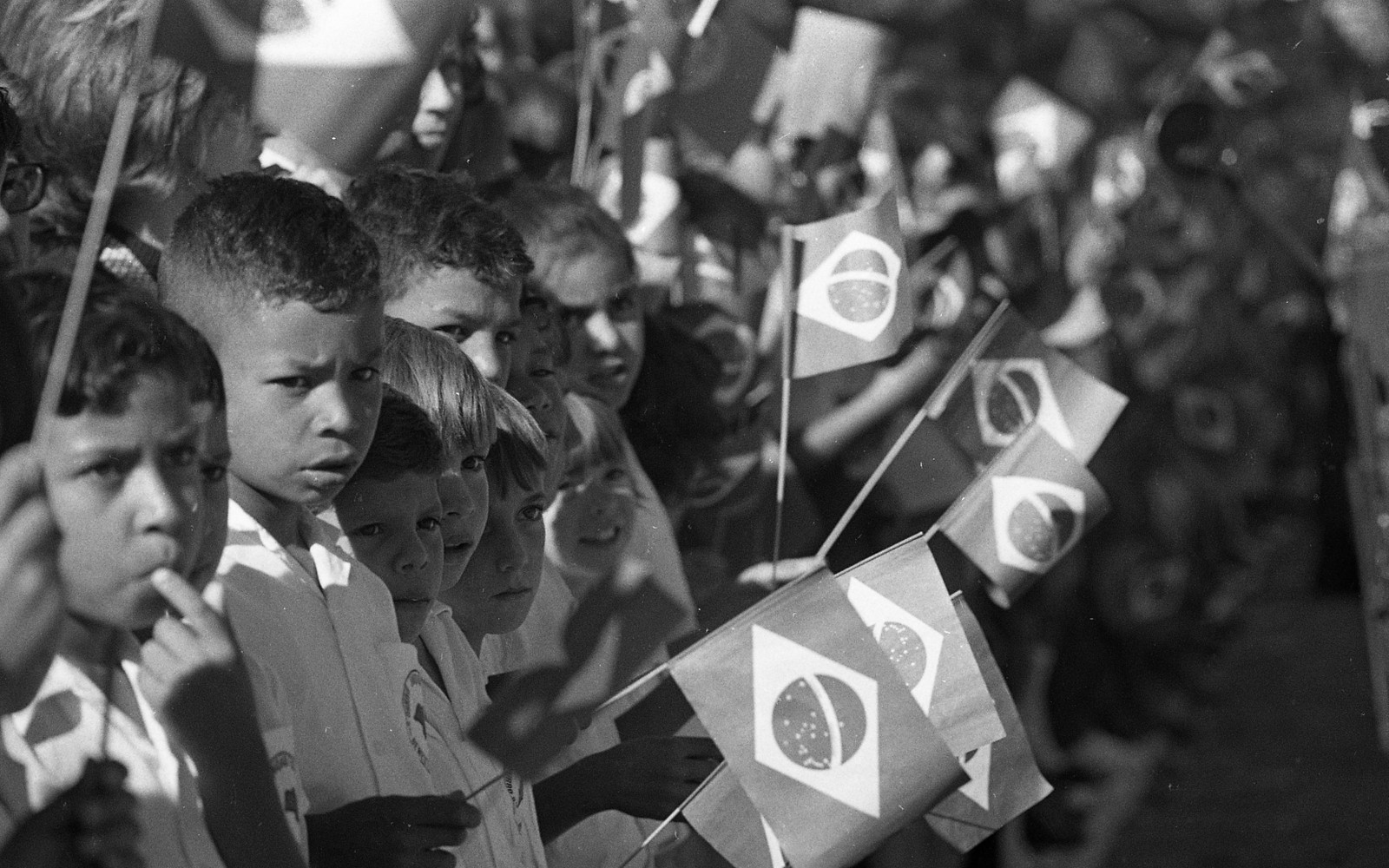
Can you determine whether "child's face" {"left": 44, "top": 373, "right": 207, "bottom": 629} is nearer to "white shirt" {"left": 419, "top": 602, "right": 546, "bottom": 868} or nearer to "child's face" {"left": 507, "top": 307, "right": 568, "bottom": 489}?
"white shirt" {"left": 419, "top": 602, "right": 546, "bottom": 868}

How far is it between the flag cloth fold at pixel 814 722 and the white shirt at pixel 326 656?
36 centimetres

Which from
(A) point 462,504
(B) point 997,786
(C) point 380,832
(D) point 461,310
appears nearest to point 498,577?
(A) point 462,504

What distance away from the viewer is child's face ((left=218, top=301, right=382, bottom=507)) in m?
1.95

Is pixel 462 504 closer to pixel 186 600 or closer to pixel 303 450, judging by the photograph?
pixel 303 450

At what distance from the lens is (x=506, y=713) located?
6.70 feet

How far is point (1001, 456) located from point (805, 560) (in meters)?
0.40

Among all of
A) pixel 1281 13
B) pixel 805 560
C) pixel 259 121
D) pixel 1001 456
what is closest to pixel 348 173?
pixel 259 121

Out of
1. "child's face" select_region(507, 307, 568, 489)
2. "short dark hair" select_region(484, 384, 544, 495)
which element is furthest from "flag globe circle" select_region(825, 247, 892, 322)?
"short dark hair" select_region(484, 384, 544, 495)

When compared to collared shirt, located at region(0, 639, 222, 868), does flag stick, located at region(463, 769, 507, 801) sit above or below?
below

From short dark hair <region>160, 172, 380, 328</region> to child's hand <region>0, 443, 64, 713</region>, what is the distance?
555 mm

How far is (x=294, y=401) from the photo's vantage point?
1.96m

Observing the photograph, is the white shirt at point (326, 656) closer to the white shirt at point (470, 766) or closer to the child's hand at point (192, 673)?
the white shirt at point (470, 766)

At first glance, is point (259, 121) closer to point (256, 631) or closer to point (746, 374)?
point (256, 631)

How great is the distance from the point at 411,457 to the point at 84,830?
0.75 meters
